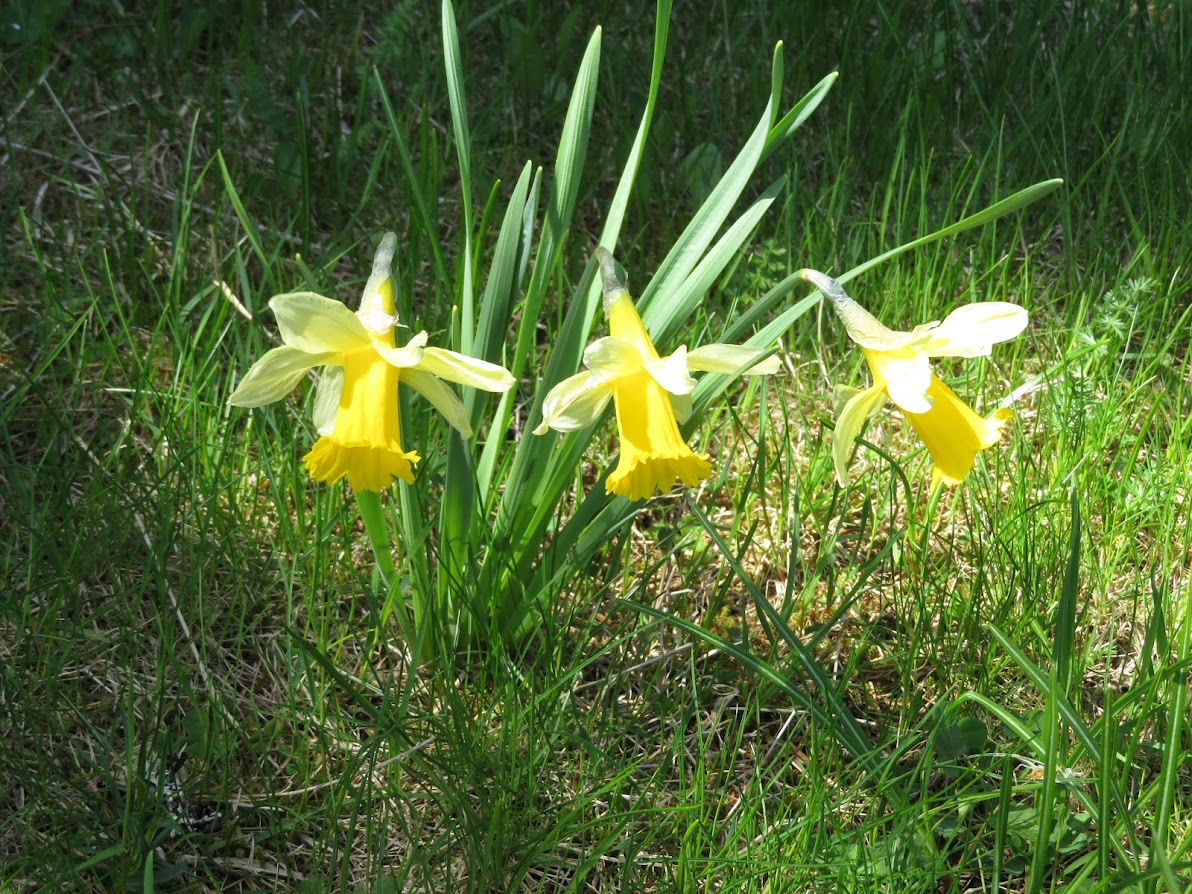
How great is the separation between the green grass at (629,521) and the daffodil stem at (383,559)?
0.25ft

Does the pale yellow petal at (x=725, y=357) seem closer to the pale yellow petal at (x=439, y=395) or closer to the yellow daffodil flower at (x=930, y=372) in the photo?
the yellow daffodil flower at (x=930, y=372)

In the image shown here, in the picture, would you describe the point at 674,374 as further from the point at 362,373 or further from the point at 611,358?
the point at 362,373

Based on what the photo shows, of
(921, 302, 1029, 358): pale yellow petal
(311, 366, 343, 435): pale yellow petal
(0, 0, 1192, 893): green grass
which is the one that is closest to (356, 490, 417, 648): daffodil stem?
(0, 0, 1192, 893): green grass

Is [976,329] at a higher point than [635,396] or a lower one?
higher

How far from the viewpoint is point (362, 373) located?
1326mm

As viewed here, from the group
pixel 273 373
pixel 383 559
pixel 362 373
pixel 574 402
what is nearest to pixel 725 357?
pixel 574 402

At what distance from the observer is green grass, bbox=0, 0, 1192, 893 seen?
5.00ft

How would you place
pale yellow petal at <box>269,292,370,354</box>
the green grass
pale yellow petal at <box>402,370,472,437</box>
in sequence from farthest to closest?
the green grass, pale yellow petal at <box>402,370,472,437</box>, pale yellow petal at <box>269,292,370,354</box>

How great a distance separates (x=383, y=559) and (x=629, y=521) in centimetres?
37

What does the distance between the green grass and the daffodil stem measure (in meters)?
0.08

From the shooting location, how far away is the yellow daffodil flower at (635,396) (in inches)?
51.5

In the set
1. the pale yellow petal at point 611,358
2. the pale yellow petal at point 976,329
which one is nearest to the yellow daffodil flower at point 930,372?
the pale yellow petal at point 976,329

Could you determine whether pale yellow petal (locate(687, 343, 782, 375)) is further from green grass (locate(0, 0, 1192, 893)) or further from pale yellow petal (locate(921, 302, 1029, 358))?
green grass (locate(0, 0, 1192, 893))

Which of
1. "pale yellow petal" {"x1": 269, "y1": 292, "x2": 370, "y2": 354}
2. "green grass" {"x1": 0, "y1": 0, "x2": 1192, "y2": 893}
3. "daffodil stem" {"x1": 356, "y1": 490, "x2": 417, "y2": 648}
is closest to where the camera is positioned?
"pale yellow petal" {"x1": 269, "y1": 292, "x2": 370, "y2": 354}
